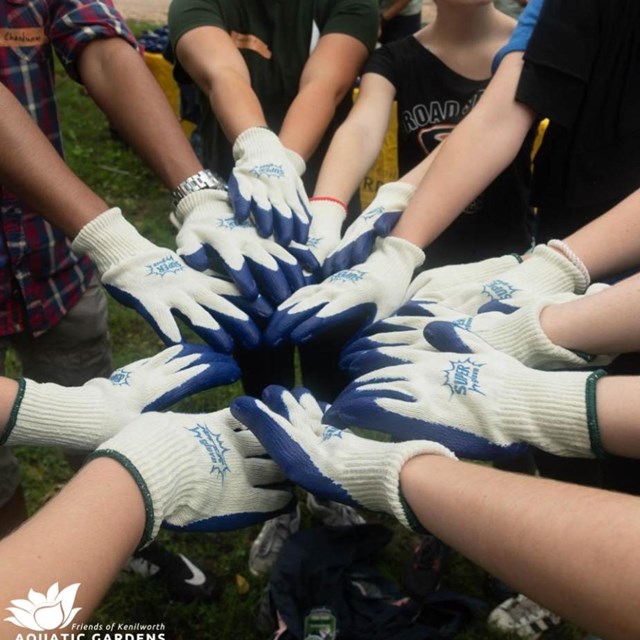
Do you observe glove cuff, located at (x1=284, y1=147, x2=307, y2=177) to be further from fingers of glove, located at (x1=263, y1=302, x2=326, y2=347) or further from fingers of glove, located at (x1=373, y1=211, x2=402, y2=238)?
fingers of glove, located at (x1=263, y1=302, x2=326, y2=347)

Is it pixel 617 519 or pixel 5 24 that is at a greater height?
pixel 5 24

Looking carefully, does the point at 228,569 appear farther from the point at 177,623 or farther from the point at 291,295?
the point at 291,295

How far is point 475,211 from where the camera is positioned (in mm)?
2186

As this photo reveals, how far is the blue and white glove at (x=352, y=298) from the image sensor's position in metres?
1.56

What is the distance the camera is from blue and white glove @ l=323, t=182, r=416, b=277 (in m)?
1.80

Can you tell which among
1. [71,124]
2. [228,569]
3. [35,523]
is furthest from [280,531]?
[71,124]

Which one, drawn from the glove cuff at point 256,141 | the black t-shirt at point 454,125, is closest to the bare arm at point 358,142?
the black t-shirt at point 454,125

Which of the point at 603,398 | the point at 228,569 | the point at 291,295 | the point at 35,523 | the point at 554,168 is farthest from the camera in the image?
the point at 228,569

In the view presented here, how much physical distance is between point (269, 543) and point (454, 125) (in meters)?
1.60

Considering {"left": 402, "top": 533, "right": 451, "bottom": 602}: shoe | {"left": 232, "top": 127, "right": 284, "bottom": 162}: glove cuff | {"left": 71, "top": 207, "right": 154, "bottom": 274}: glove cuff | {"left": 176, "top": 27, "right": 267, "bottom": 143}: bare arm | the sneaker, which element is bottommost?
the sneaker

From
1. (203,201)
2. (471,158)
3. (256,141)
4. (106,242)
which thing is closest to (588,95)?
(471,158)

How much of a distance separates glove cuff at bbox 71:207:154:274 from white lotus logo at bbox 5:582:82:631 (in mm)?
963

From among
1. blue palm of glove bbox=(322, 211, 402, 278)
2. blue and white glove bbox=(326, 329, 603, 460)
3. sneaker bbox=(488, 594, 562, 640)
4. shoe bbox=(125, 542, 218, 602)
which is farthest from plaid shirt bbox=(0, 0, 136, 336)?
sneaker bbox=(488, 594, 562, 640)

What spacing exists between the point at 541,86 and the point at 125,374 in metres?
1.26
